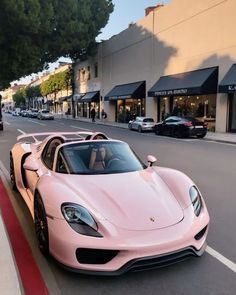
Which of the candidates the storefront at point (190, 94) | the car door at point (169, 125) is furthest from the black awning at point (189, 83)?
the car door at point (169, 125)

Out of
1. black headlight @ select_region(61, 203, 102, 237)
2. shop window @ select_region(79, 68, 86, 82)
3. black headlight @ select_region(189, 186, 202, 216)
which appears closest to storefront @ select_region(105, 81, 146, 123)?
shop window @ select_region(79, 68, 86, 82)

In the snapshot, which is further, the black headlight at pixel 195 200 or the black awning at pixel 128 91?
the black awning at pixel 128 91

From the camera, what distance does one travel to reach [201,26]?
26.7 m

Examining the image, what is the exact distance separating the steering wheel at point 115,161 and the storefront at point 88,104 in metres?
44.4

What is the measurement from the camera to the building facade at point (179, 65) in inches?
974

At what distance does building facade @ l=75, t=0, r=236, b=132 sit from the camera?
24750mm

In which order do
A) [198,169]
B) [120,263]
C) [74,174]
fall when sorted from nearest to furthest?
[120,263]
[74,174]
[198,169]


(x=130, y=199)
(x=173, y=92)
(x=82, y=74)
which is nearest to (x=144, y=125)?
(x=173, y=92)

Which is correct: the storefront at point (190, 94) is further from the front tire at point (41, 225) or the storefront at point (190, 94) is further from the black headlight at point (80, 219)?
the black headlight at point (80, 219)

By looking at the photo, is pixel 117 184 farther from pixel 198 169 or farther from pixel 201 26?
pixel 201 26

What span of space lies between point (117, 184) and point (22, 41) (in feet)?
81.7

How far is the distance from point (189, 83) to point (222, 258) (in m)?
23.9

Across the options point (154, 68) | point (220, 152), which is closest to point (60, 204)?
point (220, 152)

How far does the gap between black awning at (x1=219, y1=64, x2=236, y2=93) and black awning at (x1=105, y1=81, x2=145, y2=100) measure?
12.6 metres
